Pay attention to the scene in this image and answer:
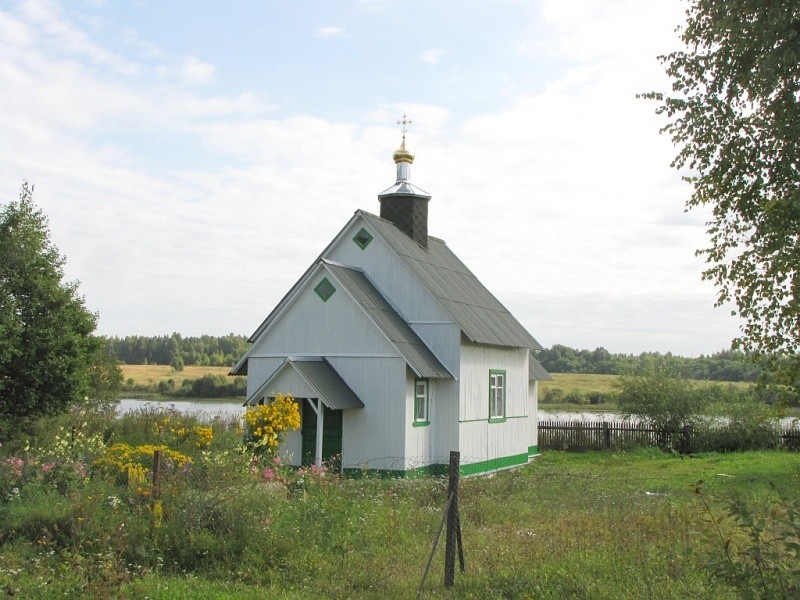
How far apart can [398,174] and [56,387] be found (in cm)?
1040

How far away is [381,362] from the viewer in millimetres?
18828

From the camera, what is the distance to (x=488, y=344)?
2112 cm

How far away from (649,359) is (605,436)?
4.52 m

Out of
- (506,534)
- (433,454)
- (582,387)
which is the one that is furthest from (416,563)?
(582,387)

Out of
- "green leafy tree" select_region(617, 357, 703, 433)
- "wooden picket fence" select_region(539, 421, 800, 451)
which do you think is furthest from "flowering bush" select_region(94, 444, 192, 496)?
"green leafy tree" select_region(617, 357, 703, 433)

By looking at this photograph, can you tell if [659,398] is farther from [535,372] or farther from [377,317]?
[377,317]

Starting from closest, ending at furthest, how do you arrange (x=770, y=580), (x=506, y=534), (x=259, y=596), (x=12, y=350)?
1. (x=770, y=580)
2. (x=259, y=596)
3. (x=506, y=534)
4. (x=12, y=350)

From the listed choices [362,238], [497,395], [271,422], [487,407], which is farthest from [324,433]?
[497,395]

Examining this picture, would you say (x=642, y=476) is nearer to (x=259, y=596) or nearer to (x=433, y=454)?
(x=433, y=454)

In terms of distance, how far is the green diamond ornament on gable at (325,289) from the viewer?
19391 millimetres

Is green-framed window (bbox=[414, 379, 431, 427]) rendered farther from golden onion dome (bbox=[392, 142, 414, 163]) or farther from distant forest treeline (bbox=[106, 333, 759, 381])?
distant forest treeline (bbox=[106, 333, 759, 381])

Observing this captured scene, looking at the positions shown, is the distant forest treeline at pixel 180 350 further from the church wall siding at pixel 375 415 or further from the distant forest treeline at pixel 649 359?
the church wall siding at pixel 375 415

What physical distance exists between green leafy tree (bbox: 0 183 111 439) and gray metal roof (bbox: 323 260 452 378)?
19.8 feet

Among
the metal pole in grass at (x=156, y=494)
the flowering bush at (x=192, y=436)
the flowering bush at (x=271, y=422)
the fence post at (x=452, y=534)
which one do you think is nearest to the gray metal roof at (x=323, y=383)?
the flowering bush at (x=271, y=422)
